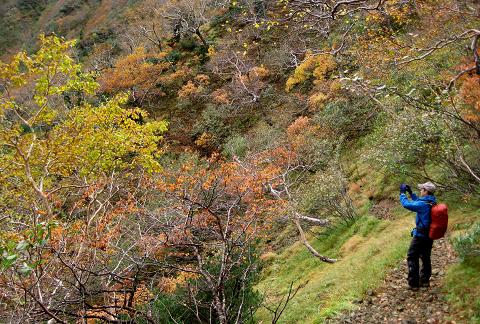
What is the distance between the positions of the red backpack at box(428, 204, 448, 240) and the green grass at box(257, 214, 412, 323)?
2.22 m

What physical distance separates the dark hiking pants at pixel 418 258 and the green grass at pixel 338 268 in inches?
42.5

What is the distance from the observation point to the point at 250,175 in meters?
16.9

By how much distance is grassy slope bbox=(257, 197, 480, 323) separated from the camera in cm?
694

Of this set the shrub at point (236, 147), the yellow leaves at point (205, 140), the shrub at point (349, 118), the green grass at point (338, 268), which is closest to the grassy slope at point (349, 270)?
the green grass at point (338, 268)

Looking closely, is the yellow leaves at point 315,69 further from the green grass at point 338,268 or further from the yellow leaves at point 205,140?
the green grass at point 338,268

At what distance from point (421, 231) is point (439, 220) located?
1.39ft

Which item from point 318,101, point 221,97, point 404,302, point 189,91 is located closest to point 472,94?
point 404,302

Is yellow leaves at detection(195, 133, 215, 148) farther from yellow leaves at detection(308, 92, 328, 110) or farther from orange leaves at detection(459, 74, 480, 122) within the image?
orange leaves at detection(459, 74, 480, 122)

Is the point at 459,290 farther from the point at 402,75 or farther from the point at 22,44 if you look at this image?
the point at 22,44

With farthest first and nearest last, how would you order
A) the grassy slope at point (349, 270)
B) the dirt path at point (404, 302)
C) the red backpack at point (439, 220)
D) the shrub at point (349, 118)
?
the shrub at point (349, 118), the grassy slope at point (349, 270), the dirt path at point (404, 302), the red backpack at point (439, 220)

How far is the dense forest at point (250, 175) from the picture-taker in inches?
235

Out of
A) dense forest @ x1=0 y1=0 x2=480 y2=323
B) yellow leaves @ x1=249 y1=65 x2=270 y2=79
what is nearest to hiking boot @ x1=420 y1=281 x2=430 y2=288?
dense forest @ x1=0 y1=0 x2=480 y2=323

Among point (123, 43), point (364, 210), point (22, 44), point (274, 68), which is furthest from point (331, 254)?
point (22, 44)

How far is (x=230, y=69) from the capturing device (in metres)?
34.8
